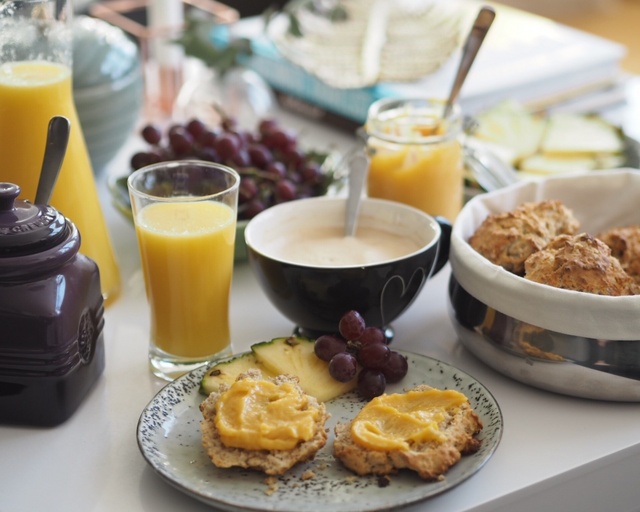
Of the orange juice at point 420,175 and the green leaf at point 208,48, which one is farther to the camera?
the green leaf at point 208,48

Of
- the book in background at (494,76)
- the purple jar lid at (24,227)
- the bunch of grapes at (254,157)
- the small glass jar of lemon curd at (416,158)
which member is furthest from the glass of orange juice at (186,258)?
the book in background at (494,76)

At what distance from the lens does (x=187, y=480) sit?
0.78 metres

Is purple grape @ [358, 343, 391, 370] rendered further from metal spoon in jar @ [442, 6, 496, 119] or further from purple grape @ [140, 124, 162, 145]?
purple grape @ [140, 124, 162, 145]

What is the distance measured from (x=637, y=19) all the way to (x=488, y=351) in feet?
11.4

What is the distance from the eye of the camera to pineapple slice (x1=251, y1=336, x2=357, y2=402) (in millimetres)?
919

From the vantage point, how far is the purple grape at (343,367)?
0.91 metres

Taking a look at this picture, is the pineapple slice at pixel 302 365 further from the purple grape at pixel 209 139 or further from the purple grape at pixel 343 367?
the purple grape at pixel 209 139

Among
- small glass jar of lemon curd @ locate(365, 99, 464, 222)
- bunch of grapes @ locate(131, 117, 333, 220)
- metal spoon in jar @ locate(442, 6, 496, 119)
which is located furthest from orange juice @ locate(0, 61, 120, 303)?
metal spoon in jar @ locate(442, 6, 496, 119)

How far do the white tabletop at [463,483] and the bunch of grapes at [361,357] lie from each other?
12cm

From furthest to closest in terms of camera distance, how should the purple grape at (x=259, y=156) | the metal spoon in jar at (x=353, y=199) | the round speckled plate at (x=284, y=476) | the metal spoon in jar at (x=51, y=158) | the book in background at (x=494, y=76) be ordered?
the book in background at (x=494, y=76) < the purple grape at (x=259, y=156) < the metal spoon in jar at (x=353, y=199) < the metal spoon in jar at (x=51, y=158) < the round speckled plate at (x=284, y=476)

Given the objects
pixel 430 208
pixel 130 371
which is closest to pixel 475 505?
pixel 130 371

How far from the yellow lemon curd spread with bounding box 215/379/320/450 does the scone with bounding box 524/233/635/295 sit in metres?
0.30

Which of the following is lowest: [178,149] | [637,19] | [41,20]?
[637,19]

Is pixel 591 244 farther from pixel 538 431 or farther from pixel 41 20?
pixel 41 20
